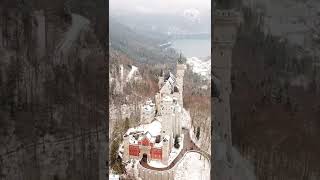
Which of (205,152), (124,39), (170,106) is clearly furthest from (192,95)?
(124,39)

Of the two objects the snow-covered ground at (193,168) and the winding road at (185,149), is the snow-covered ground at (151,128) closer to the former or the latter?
the winding road at (185,149)

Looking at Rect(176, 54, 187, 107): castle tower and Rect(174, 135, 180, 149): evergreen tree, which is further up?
Rect(176, 54, 187, 107): castle tower

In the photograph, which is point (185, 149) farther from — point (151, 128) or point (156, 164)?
point (156, 164)

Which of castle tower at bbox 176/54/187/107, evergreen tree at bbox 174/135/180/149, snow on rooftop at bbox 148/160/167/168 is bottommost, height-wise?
snow on rooftop at bbox 148/160/167/168

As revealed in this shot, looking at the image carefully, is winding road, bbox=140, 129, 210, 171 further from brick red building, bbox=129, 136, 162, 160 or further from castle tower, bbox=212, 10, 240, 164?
castle tower, bbox=212, 10, 240, 164

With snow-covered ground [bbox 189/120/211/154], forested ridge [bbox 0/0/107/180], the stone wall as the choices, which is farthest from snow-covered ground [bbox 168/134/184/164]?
forested ridge [bbox 0/0/107/180]

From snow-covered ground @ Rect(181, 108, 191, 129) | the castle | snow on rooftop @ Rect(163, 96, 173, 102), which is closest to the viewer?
the castle
